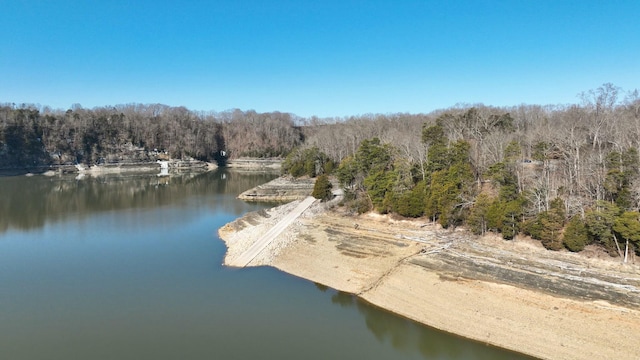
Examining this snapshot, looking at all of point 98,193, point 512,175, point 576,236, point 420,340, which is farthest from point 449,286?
point 98,193

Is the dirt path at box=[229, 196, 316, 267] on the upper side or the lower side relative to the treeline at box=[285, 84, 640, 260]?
lower

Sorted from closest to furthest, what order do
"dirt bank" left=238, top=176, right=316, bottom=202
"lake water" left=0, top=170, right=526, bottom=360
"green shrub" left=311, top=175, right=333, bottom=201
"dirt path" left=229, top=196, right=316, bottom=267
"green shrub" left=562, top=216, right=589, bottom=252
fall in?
"lake water" left=0, top=170, right=526, bottom=360 → "green shrub" left=562, top=216, right=589, bottom=252 → "dirt path" left=229, top=196, right=316, bottom=267 → "green shrub" left=311, top=175, right=333, bottom=201 → "dirt bank" left=238, top=176, right=316, bottom=202

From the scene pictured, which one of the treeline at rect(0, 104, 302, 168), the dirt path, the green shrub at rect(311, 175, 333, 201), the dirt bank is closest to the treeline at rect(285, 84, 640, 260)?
the green shrub at rect(311, 175, 333, 201)

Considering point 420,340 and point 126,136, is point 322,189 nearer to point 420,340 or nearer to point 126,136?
point 420,340

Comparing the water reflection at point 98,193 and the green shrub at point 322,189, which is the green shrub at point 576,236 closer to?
the green shrub at point 322,189

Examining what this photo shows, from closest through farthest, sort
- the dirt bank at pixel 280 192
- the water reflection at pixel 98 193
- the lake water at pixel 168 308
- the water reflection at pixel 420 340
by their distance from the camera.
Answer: the water reflection at pixel 420 340
the lake water at pixel 168 308
the water reflection at pixel 98 193
the dirt bank at pixel 280 192

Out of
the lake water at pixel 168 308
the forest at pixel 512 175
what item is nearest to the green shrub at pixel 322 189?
the forest at pixel 512 175

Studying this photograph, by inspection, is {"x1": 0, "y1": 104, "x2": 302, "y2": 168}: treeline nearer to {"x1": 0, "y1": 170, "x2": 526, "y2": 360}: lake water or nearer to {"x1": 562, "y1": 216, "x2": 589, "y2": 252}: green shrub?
{"x1": 0, "y1": 170, "x2": 526, "y2": 360}: lake water
